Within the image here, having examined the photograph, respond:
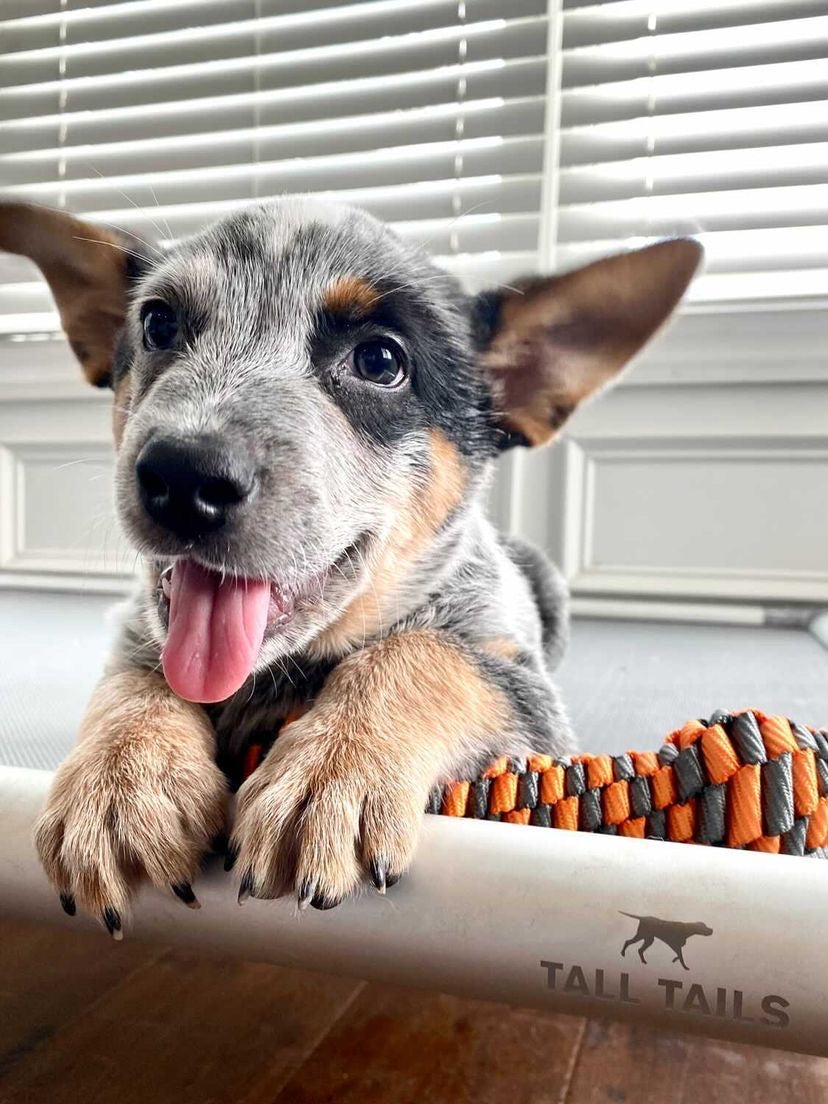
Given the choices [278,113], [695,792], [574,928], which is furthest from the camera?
[278,113]

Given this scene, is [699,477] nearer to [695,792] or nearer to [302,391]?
[302,391]

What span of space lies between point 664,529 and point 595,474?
31 centimetres

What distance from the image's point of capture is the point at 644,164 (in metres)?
2.94

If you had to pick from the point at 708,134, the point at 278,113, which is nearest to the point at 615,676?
the point at 708,134

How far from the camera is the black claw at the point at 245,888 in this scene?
2.39ft

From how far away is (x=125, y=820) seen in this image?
772mm

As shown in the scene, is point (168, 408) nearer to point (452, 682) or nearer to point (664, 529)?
point (452, 682)

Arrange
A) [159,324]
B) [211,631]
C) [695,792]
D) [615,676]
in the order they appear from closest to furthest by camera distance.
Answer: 1. [695,792]
2. [211,631]
3. [159,324]
4. [615,676]

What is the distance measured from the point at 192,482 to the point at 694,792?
1.77 ft

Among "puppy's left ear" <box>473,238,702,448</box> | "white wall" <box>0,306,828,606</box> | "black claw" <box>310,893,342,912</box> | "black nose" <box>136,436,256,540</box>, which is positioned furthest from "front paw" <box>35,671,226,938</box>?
"white wall" <box>0,306,828,606</box>

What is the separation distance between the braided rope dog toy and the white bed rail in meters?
0.08

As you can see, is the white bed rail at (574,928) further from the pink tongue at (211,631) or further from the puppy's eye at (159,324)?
the puppy's eye at (159,324)

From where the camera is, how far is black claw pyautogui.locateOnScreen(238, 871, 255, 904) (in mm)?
730

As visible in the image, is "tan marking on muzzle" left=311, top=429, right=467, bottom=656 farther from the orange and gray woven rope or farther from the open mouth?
the orange and gray woven rope
